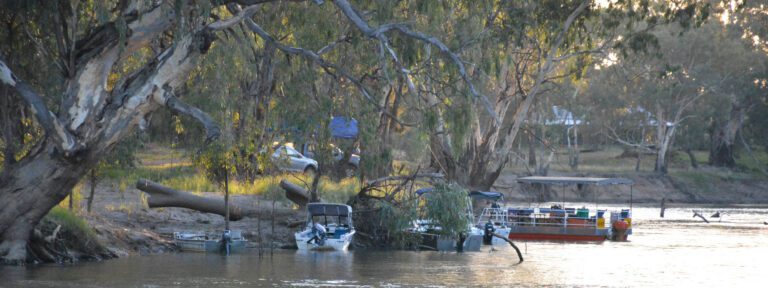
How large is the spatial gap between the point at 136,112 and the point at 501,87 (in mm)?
26506

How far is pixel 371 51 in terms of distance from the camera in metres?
26.9

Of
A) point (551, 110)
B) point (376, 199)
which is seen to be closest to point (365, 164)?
point (376, 199)

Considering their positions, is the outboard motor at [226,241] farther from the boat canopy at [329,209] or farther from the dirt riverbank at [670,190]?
the dirt riverbank at [670,190]

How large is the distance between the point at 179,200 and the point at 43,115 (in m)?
11.9

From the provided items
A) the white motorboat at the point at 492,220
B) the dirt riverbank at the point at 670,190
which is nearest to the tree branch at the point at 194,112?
the white motorboat at the point at 492,220

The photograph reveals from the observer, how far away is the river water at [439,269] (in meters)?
23.3

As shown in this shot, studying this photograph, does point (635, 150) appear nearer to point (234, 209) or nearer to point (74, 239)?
point (234, 209)

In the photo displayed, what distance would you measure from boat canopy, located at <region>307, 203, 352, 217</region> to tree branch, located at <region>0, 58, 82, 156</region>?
1110 centimetres

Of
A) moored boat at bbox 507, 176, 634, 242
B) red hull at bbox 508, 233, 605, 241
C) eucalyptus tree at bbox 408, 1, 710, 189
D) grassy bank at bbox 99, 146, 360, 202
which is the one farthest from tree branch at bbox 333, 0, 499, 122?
red hull at bbox 508, 233, 605, 241

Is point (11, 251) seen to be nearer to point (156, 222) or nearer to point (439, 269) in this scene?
point (156, 222)

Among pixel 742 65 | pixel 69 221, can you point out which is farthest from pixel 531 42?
pixel 742 65

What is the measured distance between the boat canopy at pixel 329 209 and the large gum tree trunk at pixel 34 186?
405 inches

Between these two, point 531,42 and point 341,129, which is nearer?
point 341,129

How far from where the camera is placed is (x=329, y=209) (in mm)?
31359
